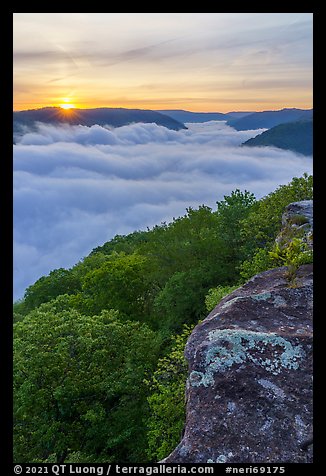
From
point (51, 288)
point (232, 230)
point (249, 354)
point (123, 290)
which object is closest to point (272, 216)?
point (232, 230)

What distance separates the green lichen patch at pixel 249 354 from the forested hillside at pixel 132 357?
309 centimetres

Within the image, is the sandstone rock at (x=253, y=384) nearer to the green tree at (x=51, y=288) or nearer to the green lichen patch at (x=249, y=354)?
the green lichen patch at (x=249, y=354)

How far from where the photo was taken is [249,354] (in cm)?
670

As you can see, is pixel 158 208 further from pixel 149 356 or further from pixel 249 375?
pixel 249 375

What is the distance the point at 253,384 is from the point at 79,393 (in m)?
14.1

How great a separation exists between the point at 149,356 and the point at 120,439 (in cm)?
418

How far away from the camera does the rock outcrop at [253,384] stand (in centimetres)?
545

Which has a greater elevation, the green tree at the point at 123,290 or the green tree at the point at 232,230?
the green tree at the point at 232,230

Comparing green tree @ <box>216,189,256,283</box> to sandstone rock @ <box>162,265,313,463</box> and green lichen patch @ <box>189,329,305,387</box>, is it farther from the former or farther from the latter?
green lichen patch @ <box>189,329,305,387</box>

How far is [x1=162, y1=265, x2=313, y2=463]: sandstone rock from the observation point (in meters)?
5.45

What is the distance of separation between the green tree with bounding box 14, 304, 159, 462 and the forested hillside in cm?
5

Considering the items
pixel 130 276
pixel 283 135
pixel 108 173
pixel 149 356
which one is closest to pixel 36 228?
pixel 108 173

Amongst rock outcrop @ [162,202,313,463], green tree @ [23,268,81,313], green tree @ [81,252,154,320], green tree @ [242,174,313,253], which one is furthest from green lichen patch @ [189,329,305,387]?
green tree @ [23,268,81,313]

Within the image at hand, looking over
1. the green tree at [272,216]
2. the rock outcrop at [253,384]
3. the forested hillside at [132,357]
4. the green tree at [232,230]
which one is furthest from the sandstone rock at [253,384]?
the green tree at [232,230]
